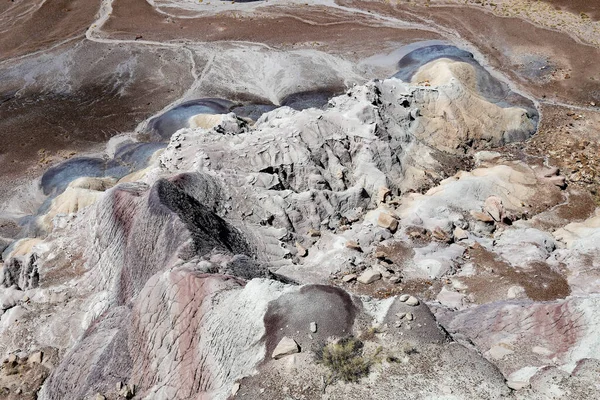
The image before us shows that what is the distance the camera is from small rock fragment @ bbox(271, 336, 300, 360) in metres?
8.08

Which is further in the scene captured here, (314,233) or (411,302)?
(314,233)

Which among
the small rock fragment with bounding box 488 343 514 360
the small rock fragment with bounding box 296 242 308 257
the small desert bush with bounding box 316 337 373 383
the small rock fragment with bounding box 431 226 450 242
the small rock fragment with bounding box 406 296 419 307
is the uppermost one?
the small desert bush with bounding box 316 337 373 383

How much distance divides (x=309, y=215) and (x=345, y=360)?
8413mm

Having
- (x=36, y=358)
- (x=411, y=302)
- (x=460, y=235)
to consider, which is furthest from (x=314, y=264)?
(x=36, y=358)

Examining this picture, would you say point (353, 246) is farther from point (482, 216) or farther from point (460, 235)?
point (482, 216)

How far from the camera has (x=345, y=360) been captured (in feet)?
25.9

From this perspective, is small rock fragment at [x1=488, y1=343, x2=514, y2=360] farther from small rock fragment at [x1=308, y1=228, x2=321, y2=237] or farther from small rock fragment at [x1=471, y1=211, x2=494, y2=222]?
small rock fragment at [x1=308, y1=228, x2=321, y2=237]

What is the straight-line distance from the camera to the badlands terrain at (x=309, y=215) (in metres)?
8.62

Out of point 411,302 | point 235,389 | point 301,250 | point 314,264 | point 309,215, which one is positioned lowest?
point 301,250

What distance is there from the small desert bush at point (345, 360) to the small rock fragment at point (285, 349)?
14.6 inches

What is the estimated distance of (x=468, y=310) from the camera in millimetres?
11367

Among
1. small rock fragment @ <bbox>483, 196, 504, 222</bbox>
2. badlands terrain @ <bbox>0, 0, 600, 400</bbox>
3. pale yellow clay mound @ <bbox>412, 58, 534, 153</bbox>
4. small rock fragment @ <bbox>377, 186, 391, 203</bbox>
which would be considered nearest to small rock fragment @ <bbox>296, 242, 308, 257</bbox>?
badlands terrain @ <bbox>0, 0, 600, 400</bbox>

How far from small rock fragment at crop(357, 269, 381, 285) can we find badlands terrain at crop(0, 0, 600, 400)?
3.2 inches

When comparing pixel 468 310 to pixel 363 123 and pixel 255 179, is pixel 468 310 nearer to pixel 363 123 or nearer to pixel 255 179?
pixel 255 179
